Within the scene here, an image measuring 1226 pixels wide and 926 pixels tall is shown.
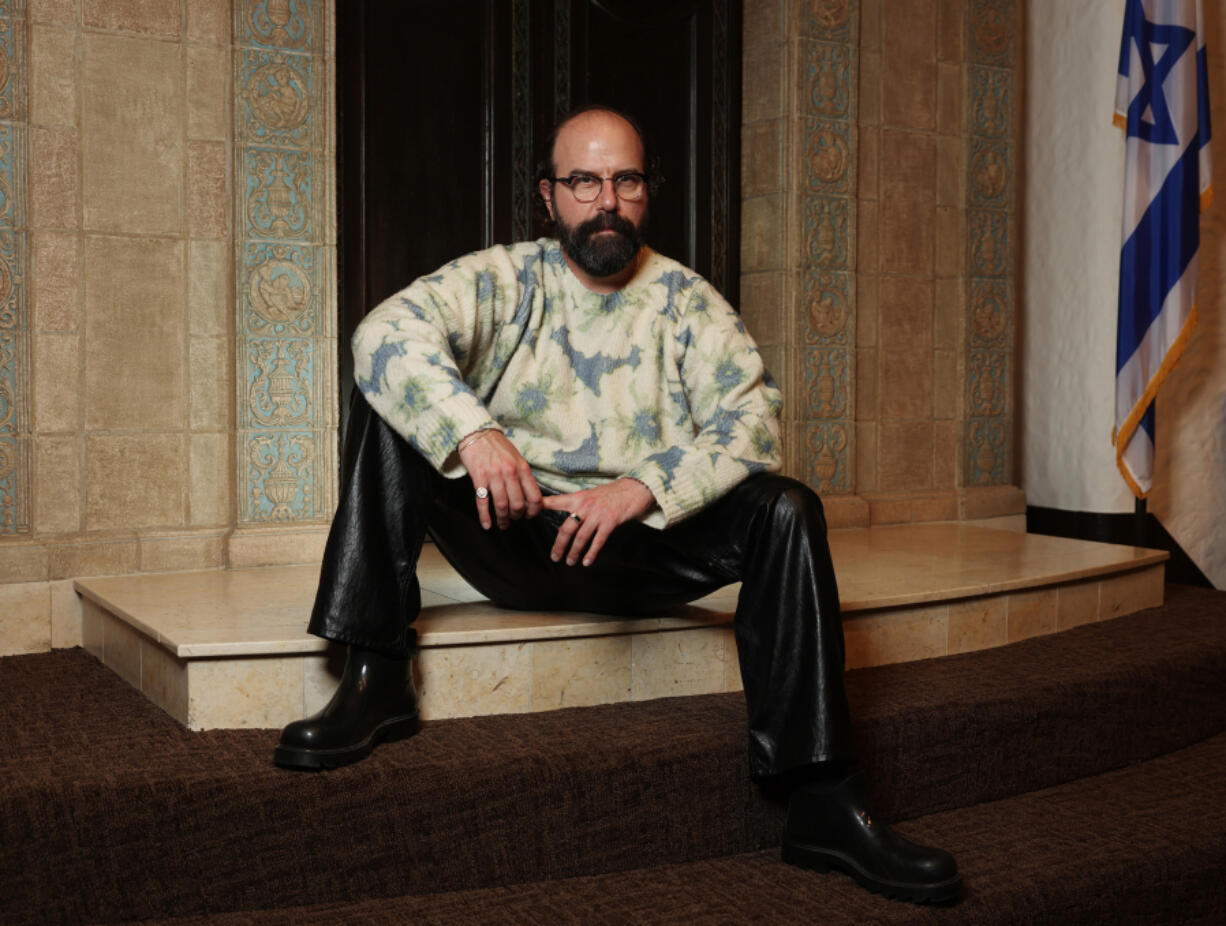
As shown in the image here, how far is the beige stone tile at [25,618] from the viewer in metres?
3.12

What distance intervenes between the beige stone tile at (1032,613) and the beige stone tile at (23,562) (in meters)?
2.43

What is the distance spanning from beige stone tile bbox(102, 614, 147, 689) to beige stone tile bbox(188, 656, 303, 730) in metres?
0.35

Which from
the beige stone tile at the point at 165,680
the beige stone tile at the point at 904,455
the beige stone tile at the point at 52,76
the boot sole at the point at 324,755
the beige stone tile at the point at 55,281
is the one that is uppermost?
the beige stone tile at the point at 52,76

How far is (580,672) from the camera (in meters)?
2.62

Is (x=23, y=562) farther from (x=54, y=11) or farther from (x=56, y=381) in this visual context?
(x=54, y=11)

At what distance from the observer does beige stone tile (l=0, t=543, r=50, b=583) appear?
10.3 ft

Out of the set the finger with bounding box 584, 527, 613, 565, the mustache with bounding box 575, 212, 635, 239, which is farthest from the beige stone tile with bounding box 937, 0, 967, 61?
the finger with bounding box 584, 527, 613, 565

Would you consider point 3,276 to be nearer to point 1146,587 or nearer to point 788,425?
point 788,425

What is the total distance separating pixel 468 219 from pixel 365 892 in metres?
2.33

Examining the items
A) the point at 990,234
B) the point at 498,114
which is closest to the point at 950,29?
the point at 990,234

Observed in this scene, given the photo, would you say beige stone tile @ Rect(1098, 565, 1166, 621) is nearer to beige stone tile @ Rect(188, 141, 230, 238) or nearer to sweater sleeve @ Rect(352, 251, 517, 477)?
sweater sleeve @ Rect(352, 251, 517, 477)

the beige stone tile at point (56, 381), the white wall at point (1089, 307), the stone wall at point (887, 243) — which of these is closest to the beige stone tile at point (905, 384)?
the stone wall at point (887, 243)

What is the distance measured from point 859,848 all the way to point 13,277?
236 centimetres

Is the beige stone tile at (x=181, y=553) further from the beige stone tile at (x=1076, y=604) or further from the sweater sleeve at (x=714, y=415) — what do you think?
the beige stone tile at (x=1076, y=604)
